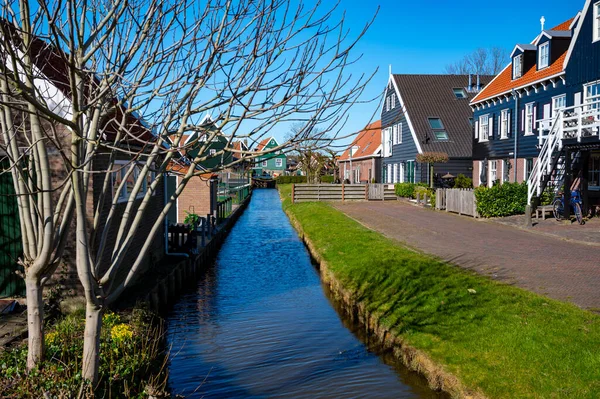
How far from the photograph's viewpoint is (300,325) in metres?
10.6

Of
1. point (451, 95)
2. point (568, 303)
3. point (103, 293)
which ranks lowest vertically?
point (568, 303)

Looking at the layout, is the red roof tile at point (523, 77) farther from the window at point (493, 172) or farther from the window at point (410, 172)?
the window at point (410, 172)

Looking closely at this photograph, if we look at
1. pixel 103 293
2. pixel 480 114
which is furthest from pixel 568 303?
pixel 480 114

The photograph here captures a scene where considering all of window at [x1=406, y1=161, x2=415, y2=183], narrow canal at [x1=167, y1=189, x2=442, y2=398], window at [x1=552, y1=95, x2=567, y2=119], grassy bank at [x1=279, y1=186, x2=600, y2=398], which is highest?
window at [x1=552, y1=95, x2=567, y2=119]

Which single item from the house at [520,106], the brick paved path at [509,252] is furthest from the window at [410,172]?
the brick paved path at [509,252]

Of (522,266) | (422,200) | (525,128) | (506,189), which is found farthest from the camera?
(422,200)

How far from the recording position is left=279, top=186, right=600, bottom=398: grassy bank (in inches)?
252

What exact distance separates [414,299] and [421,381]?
9.54ft

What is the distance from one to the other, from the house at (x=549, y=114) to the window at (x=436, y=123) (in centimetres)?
505

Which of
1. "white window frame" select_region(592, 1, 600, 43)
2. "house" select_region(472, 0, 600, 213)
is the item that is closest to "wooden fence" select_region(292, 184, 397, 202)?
"house" select_region(472, 0, 600, 213)

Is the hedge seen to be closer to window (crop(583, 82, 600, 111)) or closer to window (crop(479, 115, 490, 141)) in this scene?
window (crop(479, 115, 490, 141))

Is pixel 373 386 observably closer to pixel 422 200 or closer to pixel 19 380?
pixel 19 380

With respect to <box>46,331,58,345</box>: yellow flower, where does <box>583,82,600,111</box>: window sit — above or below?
above

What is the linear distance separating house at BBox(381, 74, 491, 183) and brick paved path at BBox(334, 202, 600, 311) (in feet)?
42.0
